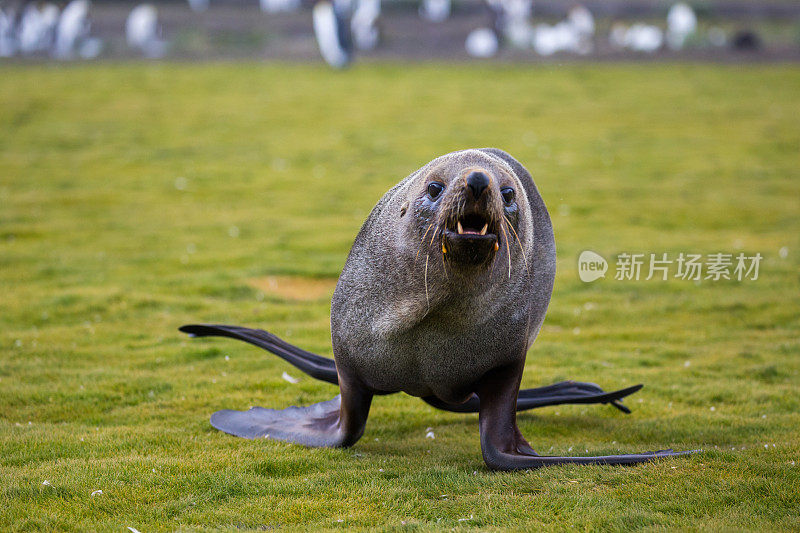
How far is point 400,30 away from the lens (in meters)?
37.1

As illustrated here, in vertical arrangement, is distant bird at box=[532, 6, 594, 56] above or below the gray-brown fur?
below

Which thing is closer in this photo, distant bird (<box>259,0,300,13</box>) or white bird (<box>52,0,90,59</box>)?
white bird (<box>52,0,90,59</box>)

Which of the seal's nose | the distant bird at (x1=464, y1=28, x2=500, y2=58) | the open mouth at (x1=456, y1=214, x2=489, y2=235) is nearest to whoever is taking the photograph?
the seal's nose

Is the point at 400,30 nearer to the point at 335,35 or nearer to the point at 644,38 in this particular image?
the point at 335,35

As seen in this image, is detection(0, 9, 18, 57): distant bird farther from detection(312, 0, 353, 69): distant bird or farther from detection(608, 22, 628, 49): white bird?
detection(608, 22, 628, 49): white bird

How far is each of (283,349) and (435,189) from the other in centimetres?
233

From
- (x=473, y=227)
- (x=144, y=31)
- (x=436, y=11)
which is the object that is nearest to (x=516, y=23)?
(x=436, y=11)

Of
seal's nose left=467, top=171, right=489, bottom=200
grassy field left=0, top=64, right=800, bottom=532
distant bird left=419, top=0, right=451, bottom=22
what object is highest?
seal's nose left=467, top=171, right=489, bottom=200

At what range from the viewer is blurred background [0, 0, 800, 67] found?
3400cm

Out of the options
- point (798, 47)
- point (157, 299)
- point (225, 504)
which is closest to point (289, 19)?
point (798, 47)

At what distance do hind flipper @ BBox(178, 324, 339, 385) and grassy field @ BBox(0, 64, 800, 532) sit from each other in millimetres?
575

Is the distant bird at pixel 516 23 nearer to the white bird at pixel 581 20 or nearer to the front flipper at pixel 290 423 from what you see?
the white bird at pixel 581 20

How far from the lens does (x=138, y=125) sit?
23.1 metres

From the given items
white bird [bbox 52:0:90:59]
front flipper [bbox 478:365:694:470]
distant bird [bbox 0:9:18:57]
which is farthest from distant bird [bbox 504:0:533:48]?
front flipper [bbox 478:365:694:470]
